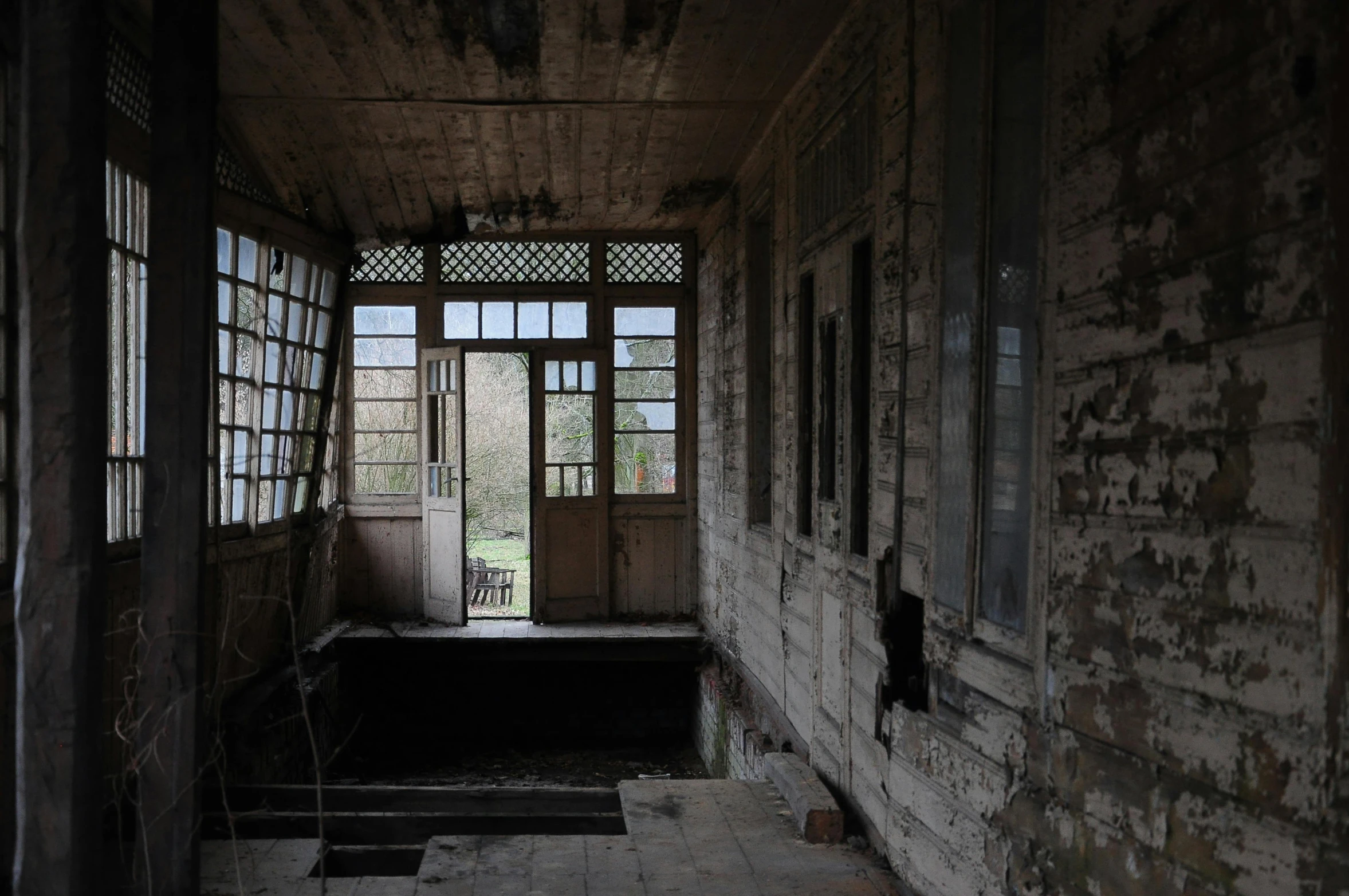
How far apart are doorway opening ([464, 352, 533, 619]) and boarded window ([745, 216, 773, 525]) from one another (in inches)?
327

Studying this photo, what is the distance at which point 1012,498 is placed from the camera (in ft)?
8.91

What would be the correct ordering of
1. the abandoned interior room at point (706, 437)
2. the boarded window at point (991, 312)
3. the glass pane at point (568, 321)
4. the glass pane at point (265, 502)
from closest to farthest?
the abandoned interior room at point (706, 437), the boarded window at point (991, 312), the glass pane at point (265, 502), the glass pane at point (568, 321)

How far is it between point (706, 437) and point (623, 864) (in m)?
4.47

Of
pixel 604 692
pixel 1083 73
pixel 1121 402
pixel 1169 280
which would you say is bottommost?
pixel 604 692

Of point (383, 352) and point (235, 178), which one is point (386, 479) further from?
point (235, 178)

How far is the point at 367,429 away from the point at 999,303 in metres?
6.46

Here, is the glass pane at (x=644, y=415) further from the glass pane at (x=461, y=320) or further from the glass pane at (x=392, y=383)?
the glass pane at (x=392, y=383)

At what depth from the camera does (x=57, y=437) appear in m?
2.49

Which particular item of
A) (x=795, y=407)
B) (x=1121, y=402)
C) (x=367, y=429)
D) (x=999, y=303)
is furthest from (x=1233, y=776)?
(x=367, y=429)

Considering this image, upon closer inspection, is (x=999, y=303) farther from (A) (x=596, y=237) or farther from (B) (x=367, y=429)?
(B) (x=367, y=429)

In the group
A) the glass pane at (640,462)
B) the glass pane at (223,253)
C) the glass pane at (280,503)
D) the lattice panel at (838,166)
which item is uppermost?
the lattice panel at (838,166)

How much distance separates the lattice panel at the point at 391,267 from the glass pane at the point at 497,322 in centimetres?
57

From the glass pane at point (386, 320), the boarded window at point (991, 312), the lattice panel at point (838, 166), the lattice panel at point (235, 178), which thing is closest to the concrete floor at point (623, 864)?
the boarded window at point (991, 312)

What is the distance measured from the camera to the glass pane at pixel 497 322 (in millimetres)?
8383
